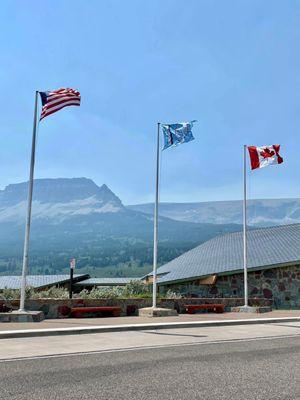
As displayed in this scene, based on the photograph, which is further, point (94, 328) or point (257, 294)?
point (257, 294)

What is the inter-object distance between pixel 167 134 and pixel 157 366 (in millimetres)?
17099

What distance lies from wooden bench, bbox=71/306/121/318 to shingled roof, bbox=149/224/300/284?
41.6 ft

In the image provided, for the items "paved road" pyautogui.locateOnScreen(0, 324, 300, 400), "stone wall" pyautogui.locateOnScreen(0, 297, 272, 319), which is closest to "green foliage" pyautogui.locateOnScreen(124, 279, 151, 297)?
"stone wall" pyautogui.locateOnScreen(0, 297, 272, 319)

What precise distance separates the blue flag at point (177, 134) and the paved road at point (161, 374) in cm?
1399

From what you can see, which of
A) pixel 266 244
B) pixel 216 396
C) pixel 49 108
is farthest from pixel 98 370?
pixel 266 244

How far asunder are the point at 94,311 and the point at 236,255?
17628mm

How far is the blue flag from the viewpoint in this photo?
24875mm

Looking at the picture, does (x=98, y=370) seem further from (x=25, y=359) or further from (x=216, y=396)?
(x=216, y=396)

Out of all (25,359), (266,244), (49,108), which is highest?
(49,108)

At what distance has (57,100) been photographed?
21094mm

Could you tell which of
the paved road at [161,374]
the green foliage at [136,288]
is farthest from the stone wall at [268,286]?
the paved road at [161,374]

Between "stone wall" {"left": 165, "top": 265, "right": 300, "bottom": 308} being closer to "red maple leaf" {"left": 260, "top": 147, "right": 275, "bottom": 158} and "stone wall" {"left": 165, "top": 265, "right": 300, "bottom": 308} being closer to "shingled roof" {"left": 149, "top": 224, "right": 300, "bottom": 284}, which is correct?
"shingled roof" {"left": 149, "top": 224, "right": 300, "bottom": 284}

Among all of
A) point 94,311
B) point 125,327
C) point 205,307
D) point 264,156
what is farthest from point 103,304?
point 264,156

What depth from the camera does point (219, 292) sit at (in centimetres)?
3509
